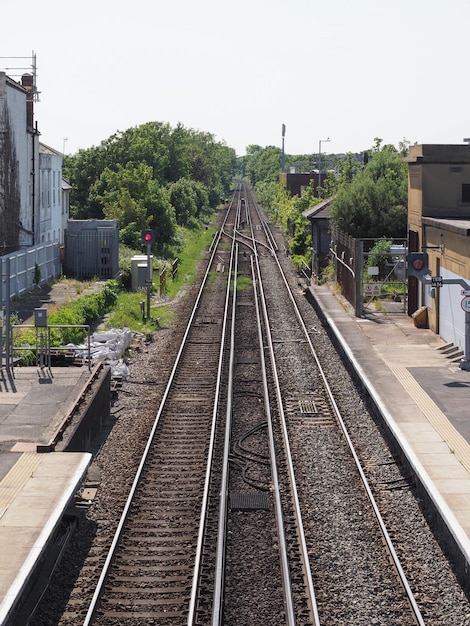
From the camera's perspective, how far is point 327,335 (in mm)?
27359

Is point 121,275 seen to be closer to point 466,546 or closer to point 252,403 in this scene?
point 252,403

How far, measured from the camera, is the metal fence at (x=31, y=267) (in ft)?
99.6

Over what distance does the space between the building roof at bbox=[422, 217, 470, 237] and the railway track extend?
5.08m

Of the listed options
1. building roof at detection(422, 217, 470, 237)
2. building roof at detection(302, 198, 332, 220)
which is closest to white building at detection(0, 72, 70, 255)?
building roof at detection(302, 198, 332, 220)

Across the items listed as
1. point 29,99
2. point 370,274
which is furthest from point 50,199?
point 370,274

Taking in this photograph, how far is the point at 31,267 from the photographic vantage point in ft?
109

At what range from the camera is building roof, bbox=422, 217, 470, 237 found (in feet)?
72.0

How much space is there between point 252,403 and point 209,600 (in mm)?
8968

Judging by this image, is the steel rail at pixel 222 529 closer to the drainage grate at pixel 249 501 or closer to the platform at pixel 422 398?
the drainage grate at pixel 249 501

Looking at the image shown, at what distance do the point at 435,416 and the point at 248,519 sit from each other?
6044 mm

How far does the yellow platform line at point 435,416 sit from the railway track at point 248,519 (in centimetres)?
171

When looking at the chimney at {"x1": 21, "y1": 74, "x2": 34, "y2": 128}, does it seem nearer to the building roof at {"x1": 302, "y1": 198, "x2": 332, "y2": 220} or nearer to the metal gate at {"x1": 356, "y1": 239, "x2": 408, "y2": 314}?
the building roof at {"x1": 302, "y1": 198, "x2": 332, "y2": 220}

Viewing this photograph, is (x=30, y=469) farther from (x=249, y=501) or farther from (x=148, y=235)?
(x=148, y=235)

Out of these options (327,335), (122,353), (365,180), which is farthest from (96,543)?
(365,180)
